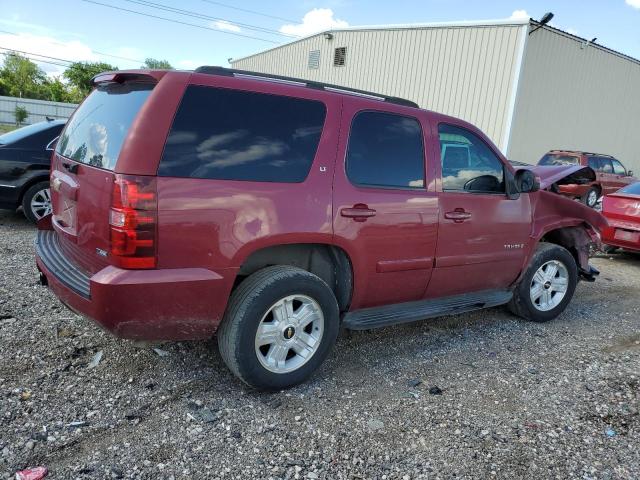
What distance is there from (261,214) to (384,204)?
3.09 feet

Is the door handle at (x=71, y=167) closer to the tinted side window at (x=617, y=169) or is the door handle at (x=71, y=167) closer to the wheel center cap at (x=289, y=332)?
the wheel center cap at (x=289, y=332)

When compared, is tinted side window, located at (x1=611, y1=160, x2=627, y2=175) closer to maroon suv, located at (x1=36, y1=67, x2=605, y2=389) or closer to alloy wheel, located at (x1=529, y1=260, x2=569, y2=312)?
alloy wheel, located at (x1=529, y1=260, x2=569, y2=312)

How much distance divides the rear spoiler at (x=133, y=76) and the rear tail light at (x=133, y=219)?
25.7 inches

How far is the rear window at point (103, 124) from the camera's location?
2.80 m

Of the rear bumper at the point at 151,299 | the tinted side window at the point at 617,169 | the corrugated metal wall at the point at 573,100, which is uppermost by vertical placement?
the corrugated metal wall at the point at 573,100

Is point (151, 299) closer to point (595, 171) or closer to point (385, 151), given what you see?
point (385, 151)

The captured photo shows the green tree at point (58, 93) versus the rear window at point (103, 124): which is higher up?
the green tree at point (58, 93)

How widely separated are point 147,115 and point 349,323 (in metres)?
1.86

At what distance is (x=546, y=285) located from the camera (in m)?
4.98

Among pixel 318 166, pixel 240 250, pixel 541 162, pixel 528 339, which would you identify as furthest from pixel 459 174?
pixel 541 162

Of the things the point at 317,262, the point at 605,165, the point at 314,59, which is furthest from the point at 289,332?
the point at 314,59

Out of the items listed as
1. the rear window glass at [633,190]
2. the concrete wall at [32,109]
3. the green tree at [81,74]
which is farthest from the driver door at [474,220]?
the green tree at [81,74]

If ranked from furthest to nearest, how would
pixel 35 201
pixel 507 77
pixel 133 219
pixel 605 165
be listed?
pixel 605 165 < pixel 507 77 < pixel 35 201 < pixel 133 219

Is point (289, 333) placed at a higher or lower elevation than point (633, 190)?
lower
